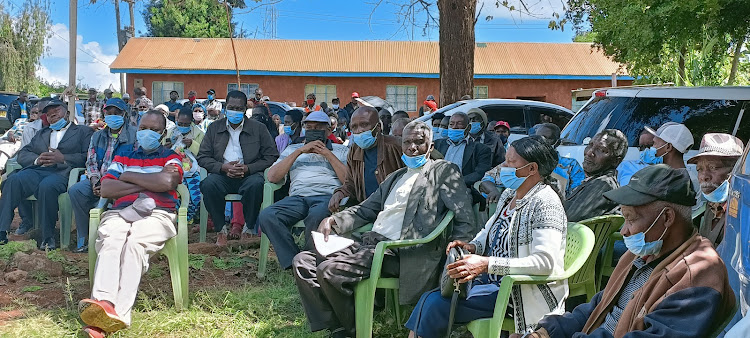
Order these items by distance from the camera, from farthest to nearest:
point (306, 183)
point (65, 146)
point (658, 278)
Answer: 1. point (65, 146)
2. point (306, 183)
3. point (658, 278)

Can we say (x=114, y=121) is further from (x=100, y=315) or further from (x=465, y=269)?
(x=465, y=269)

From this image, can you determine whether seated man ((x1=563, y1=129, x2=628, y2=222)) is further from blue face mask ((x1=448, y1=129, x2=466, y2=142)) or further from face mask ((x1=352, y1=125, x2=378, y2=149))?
blue face mask ((x1=448, y1=129, x2=466, y2=142))

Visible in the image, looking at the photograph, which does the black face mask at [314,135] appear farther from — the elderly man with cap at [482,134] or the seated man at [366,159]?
the elderly man with cap at [482,134]

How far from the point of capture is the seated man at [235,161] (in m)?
7.76

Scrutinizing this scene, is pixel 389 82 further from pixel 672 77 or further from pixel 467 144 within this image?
pixel 467 144

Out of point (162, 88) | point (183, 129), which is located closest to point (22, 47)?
point (162, 88)

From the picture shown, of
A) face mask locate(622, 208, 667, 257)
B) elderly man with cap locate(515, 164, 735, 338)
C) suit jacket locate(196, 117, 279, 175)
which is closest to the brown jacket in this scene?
suit jacket locate(196, 117, 279, 175)

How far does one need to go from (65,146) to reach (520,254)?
6113 mm

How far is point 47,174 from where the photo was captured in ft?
27.0

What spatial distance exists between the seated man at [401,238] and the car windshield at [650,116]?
99.3 inches

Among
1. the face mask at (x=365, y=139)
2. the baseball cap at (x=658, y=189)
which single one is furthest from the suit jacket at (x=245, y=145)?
the baseball cap at (x=658, y=189)

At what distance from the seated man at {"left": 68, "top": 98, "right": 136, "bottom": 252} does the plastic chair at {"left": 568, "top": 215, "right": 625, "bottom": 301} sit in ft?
15.1

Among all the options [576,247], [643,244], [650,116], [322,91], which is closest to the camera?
[643,244]

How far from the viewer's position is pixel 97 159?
7.84m
